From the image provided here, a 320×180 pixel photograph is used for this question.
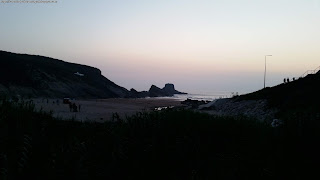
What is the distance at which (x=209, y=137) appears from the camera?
17.9 ft

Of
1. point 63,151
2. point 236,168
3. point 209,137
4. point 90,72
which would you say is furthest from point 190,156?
point 90,72

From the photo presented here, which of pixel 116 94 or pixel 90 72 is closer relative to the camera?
pixel 116 94

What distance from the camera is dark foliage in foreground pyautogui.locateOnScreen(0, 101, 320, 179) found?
3523mm

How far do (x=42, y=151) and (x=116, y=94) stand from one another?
112 metres

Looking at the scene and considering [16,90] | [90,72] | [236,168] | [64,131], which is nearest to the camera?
[236,168]

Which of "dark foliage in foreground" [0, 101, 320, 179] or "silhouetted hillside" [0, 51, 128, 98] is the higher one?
"silhouetted hillside" [0, 51, 128, 98]

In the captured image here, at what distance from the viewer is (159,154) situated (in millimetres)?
4391

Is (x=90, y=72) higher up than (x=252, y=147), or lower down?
higher up

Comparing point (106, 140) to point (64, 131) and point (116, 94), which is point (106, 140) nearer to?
point (64, 131)

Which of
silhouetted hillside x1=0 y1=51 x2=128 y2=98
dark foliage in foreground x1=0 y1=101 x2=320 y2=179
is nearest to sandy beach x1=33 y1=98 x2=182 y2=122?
dark foliage in foreground x1=0 y1=101 x2=320 y2=179

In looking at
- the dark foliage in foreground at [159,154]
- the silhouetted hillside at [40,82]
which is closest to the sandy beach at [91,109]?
the dark foliage in foreground at [159,154]

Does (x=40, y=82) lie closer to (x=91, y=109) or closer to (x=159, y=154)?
(x=91, y=109)

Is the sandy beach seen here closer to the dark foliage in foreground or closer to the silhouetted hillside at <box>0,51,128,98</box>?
the dark foliage in foreground

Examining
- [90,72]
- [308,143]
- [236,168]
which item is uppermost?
[90,72]
